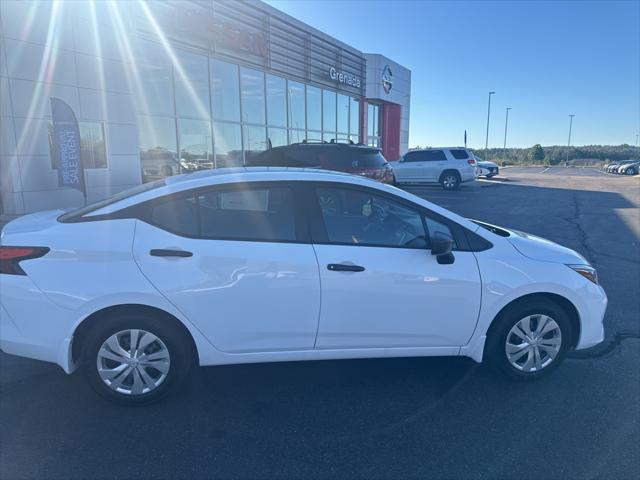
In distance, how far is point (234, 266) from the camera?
9.65ft

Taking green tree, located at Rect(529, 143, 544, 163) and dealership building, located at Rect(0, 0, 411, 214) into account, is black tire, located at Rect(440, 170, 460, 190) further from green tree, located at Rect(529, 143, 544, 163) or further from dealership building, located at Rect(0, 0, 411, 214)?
green tree, located at Rect(529, 143, 544, 163)

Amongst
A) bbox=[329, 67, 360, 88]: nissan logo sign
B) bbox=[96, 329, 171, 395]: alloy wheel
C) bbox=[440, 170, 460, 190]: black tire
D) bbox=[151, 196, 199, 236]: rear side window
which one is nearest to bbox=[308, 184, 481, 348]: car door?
bbox=[151, 196, 199, 236]: rear side window

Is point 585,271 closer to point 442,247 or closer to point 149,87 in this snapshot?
point 442,247

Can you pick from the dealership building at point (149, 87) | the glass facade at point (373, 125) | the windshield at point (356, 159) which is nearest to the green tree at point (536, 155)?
the glass facade at point (373, 125)

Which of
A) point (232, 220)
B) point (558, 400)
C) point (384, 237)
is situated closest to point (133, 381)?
point (232, 220)

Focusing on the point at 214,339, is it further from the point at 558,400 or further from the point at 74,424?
the point at 558,400

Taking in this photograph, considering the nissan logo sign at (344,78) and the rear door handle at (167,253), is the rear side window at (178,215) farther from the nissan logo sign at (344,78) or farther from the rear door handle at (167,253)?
the nissan logo sign at (344,78)

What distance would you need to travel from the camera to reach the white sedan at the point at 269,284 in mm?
2908

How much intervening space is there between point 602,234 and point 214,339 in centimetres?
985

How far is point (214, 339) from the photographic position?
3.07m

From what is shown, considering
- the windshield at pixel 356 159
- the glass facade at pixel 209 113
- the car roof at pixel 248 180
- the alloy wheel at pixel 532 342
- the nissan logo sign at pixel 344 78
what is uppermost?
the nissan logo sign at pixel 344 78

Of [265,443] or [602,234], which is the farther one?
[602,234]

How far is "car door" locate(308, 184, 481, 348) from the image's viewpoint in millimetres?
3062

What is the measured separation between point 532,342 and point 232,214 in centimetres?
248
